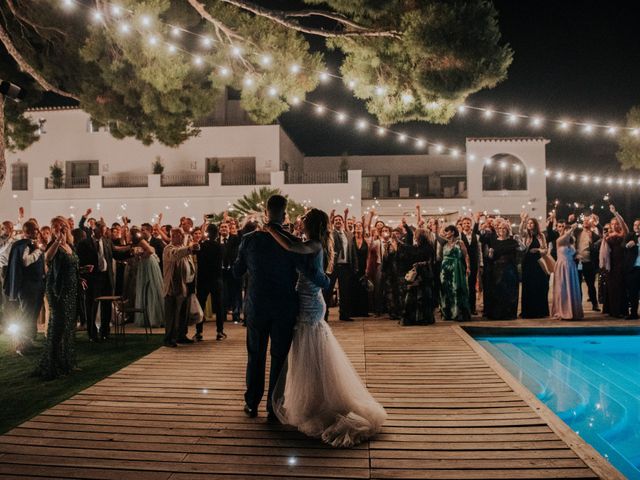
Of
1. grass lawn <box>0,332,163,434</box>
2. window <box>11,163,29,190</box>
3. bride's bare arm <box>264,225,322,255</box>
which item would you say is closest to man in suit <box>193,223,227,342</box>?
grass lawn <box>0,332,163,434</box>

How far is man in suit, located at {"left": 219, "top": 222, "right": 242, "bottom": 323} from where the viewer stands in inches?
376

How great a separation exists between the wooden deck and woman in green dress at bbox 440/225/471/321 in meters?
3.44

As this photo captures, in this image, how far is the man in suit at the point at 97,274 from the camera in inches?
316

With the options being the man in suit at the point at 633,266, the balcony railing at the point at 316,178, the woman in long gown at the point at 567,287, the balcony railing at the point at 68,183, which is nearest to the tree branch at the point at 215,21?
the woman in long gown at the point at 567,287

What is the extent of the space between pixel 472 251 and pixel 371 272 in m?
1.97

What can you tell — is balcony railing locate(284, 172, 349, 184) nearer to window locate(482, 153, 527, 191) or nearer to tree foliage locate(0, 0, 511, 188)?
window locate(482, 153, 527, 191)

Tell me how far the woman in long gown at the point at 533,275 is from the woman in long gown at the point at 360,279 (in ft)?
9.43

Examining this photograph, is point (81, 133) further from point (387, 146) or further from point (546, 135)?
point (546, 135)

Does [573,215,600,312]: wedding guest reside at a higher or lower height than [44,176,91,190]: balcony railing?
lower

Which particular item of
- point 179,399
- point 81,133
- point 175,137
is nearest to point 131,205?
point 81,133

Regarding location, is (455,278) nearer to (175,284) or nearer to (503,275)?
(503,275)

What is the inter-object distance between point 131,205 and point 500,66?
789 inches

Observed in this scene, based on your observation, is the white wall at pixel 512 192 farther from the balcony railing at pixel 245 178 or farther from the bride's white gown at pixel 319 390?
the bride's white gown at pixel 319 390

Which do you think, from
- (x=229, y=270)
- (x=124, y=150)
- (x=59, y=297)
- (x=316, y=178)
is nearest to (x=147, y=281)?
(x=229, y=270)
